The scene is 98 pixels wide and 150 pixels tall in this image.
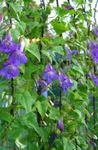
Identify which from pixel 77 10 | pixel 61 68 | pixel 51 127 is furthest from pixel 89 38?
pixel 51 127

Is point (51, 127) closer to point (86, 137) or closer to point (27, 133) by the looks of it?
point (27, 133)

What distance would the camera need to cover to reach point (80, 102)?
2.14 meters

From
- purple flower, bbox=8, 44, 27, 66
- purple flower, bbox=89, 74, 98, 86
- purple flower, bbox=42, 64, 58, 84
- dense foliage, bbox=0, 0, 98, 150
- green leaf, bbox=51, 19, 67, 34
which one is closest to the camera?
purple flower, bbox=8, 44, 27, 66

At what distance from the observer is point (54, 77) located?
71.0 inches

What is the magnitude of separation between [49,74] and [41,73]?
0.38 ft

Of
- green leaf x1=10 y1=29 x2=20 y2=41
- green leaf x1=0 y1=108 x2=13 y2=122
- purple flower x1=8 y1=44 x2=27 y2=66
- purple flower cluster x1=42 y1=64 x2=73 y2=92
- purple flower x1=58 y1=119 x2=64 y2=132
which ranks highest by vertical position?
green leaf x1=10 y1=29 x2=20 y2=41

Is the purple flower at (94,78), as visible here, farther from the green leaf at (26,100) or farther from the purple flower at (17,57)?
the purple flower at (17,57)

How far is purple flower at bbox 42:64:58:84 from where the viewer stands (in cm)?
177

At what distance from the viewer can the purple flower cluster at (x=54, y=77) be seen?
178 cm

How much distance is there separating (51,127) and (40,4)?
60 centimetres

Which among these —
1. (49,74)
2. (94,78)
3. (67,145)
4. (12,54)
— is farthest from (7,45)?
(94,78)

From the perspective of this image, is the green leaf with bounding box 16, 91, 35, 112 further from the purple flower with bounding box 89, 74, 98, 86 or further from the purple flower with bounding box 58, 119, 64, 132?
the purple flower with bounding box 89, 74, 98, 86

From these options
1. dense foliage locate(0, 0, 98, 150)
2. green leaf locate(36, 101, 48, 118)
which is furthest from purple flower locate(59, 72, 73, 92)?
green leaf locate(36, 101, 48, 118)

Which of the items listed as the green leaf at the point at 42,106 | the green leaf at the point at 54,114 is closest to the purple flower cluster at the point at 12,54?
the green leaf at the point at 42,106
